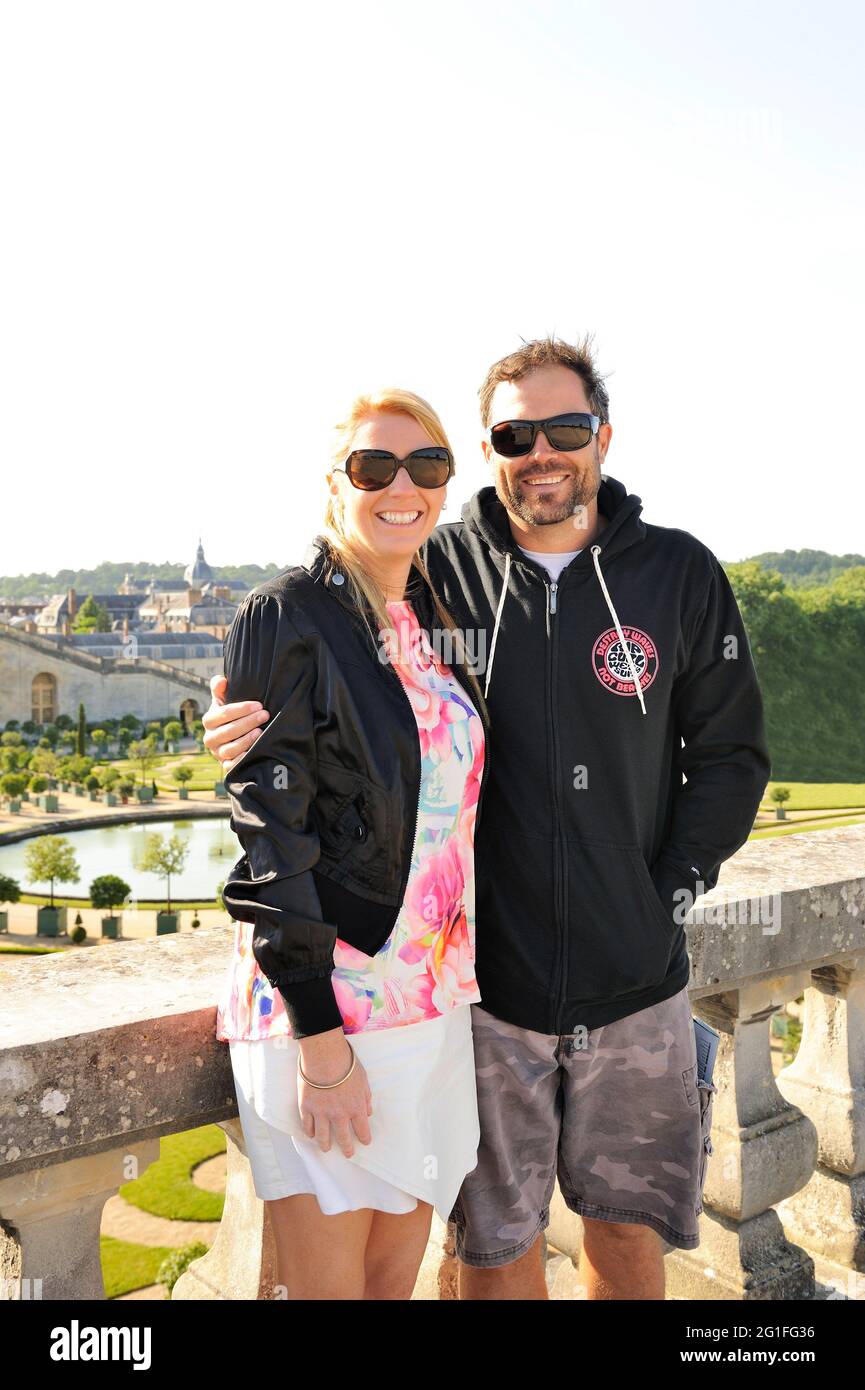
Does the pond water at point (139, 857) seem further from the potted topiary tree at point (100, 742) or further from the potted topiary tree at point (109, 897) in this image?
the potted topiary tree at point (100, 742)

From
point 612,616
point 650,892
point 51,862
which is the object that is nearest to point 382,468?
point 612,616

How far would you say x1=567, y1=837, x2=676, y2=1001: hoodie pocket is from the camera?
80.5 inches

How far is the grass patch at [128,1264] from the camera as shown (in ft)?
28.1

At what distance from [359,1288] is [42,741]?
4218 cm

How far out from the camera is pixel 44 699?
53125 millimetres

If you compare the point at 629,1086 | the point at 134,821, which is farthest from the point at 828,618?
the point at 629,1086

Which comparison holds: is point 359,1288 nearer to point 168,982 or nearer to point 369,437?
point 168,982

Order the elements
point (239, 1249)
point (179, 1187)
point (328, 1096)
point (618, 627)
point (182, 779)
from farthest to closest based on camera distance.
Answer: point (182, 779) → point (179, 1187) → point (618, 627) → point (239, 1249) → point (328, 1096)

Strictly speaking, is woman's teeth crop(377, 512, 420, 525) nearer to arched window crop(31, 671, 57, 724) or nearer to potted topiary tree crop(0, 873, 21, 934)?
potted topiary tree crop(0, 873, 21, 934)

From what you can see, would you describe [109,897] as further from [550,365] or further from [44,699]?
[44,699]

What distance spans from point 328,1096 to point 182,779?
33.4 meters

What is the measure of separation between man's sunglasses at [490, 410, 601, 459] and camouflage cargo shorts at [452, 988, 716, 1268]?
103 cm

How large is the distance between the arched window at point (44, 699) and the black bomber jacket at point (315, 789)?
5346 cm

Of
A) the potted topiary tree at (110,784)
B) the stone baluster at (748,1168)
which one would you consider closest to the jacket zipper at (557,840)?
the stone baluster at (748,1168)
